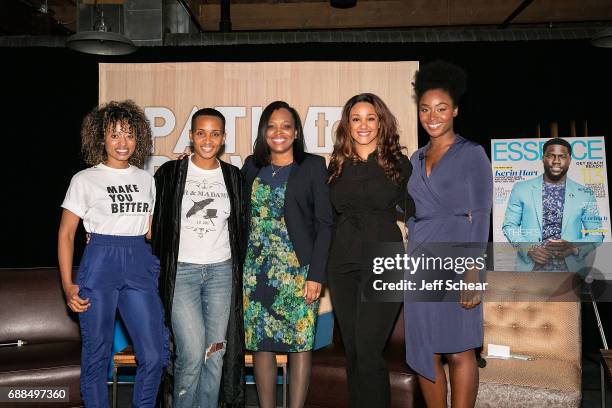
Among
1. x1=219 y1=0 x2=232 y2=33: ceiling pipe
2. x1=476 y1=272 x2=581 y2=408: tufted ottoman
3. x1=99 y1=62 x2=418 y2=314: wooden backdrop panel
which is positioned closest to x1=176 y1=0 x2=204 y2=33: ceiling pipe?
x1=219 y1=0 x2=232 y2=33: ceiling pipe

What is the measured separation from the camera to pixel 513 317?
11.5ft

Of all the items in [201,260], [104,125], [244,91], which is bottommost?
[201,260]

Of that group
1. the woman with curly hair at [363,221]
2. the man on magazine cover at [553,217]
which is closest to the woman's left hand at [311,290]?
the woman with curly hair at [363,221]

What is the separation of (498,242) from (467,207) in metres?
2.69

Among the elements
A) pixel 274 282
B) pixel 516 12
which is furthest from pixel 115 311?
pixel 516 12

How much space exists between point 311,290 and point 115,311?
2.96ft

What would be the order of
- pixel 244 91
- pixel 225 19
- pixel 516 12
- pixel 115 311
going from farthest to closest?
pixel 516 12 → pixel 225 19 → pixel 244 91 → pixel 115 311

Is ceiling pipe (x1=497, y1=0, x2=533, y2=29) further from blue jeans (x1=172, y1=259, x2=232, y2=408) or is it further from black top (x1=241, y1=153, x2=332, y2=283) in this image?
blue jeans (x1=172, y1=259, x2=232, y2=408)

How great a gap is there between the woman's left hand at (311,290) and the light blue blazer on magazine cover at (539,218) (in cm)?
266

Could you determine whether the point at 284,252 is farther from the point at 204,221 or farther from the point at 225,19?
the point at 225,19

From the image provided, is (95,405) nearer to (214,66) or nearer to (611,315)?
(214,66)

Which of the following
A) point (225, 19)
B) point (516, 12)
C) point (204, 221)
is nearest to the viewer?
point (204, 221)

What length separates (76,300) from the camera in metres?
2.60

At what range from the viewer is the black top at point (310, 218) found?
8.95 feet
